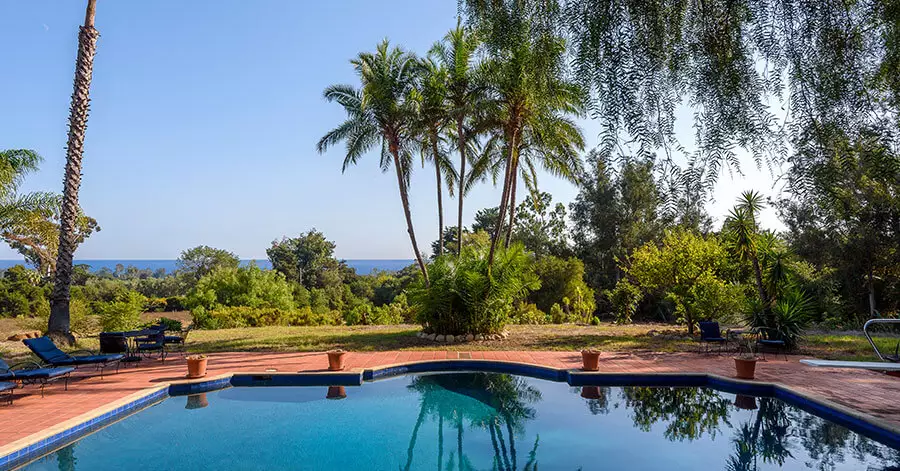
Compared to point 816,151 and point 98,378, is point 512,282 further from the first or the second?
point 816,151

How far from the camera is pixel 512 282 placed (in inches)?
546

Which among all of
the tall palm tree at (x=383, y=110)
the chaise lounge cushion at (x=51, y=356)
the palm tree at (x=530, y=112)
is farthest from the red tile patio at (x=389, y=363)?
the tall palm tree at (x=383, y=110)

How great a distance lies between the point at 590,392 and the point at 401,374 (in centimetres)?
386

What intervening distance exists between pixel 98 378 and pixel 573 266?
22.7 meters

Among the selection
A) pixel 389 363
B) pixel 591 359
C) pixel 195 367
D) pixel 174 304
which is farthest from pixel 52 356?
pixel 174 304

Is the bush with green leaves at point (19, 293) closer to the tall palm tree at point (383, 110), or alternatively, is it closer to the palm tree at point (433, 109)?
the tall palm tree at point (383, 110)

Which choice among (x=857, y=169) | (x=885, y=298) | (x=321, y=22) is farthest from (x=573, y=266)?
(x=857, y=169)

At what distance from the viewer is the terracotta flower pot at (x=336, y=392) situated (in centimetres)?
971

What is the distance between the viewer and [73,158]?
13.5 metres

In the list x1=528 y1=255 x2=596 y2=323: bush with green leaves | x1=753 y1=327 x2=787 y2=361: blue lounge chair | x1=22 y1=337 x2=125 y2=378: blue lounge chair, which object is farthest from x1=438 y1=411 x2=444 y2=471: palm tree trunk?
x1=528 y1=255 x2=596 y2=323: bush with green leaves

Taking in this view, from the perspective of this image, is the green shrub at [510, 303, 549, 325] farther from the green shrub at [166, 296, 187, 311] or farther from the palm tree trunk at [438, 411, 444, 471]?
the green shrub at [166, 296, 187, 311]

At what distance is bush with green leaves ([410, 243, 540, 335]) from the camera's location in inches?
541

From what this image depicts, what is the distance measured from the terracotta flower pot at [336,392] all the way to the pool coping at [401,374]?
12 centimetres

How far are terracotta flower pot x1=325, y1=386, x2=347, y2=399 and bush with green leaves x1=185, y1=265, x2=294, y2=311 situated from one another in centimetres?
1510
